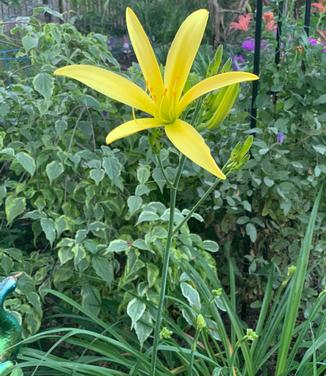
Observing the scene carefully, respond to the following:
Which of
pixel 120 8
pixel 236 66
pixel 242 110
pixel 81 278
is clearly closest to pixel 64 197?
pixel 81 278

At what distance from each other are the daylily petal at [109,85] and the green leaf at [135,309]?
Answer: 1.86 feet

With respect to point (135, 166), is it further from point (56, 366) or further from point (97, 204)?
point (56, 366)

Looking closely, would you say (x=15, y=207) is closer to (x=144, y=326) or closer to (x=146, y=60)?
(x=144, y=326)

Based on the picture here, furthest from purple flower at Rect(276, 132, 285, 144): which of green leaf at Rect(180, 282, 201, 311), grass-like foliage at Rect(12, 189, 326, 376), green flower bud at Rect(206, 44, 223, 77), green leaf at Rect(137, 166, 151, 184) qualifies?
green flower bud at Rect(206, 44, 223, 77)

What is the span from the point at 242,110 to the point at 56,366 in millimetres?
896

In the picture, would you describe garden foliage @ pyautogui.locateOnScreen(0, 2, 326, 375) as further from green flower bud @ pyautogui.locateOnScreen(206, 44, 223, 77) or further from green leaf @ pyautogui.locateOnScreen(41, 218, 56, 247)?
green flower bud @ pyautogui.locateOnScreen(206, 44, 223, 77)

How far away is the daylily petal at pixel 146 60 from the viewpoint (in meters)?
0.89

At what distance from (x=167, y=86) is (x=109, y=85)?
0.30ft

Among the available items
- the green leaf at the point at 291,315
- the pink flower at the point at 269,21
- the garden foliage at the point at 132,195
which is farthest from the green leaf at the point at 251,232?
the pink flower at the point at 269,21

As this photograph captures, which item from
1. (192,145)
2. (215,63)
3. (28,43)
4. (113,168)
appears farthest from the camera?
(28,43)

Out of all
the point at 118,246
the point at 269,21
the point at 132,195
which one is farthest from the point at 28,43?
the point at 269,21

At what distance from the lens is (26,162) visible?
52.7 inches

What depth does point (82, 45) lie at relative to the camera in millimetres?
1699

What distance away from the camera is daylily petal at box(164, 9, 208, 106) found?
0.88m
